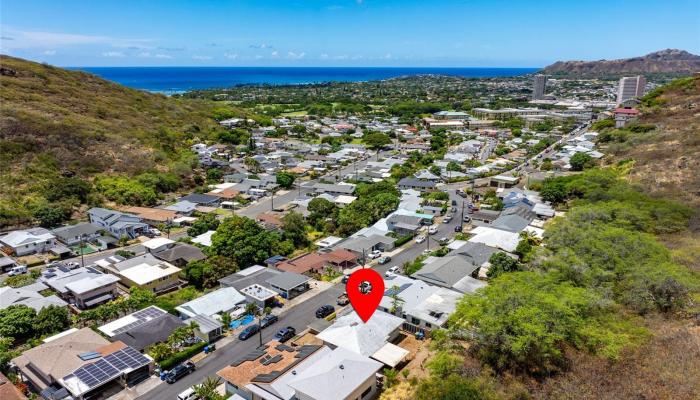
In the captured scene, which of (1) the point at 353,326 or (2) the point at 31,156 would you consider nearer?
(1) the point at 353,326

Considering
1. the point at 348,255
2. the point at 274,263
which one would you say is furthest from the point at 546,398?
the point at 274,263

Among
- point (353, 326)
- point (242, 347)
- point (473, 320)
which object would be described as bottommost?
point (242, 347)

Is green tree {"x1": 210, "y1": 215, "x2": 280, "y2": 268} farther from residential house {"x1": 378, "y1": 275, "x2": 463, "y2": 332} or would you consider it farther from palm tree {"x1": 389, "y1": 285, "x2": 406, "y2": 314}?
palm tree {"x1": 389, "y1": 285, "x2": 406, "y2": 314}

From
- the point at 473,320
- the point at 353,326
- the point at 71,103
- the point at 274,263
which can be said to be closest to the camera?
the point at 473,320

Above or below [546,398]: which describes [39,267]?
below

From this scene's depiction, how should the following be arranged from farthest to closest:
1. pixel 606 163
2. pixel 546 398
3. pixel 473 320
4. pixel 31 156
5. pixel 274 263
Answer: pixel 606 163
pixel 31 156
pixel 274 263
pixel 473 320
pixel 546 398

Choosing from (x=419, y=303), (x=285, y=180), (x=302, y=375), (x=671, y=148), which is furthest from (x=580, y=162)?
(x=302, y=375)

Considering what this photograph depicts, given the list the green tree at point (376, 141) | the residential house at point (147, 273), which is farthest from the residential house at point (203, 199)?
the green tree at point (376, 141)

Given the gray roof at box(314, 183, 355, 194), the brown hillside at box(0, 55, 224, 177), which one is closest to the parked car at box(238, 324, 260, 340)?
the gray roof at box(314, 183, 355, 194)

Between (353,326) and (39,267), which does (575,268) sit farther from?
(39,267)
